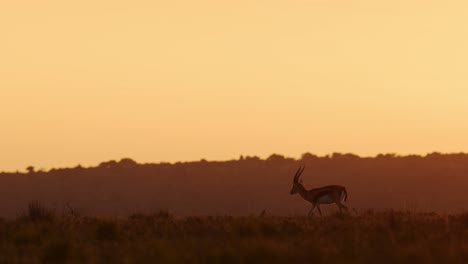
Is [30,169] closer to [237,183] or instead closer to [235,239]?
[237,183]

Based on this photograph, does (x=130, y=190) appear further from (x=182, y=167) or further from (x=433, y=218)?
(x=433, y=218)

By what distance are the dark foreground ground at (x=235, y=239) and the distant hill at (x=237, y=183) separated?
171ft

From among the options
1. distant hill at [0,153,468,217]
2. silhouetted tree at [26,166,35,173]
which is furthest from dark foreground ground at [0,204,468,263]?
silhouetted tree at [26,166,35,173]

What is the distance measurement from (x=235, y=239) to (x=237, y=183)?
77.7 metres

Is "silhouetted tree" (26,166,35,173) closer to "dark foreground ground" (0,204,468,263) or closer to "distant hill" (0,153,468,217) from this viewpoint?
"distant hill" (0,153,468,217)

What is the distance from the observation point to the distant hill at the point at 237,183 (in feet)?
298

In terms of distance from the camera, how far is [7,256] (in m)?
23.2

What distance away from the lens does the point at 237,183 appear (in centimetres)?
10344

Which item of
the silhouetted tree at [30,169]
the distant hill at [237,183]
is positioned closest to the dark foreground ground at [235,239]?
the distant hill at [237,183]


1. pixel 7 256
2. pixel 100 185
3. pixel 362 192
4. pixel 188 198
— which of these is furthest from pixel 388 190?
pixel 7 256

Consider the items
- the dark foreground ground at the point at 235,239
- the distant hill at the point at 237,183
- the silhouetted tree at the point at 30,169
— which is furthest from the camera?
the silhouetted tree at the point at 30,169

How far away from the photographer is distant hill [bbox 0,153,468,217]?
9088 cm

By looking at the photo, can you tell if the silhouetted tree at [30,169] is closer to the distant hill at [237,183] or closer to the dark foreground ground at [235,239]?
the distant hill at [237,183]

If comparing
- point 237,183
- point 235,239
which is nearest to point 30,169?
point 237,183
